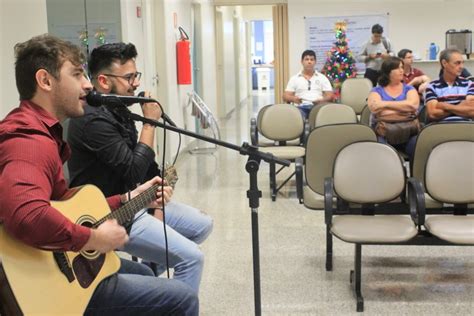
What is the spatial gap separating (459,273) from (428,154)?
0.77 meters

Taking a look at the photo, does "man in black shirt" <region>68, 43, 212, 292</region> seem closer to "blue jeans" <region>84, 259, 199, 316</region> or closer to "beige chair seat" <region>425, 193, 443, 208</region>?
"blue jeans" <region>84, 259, 199, 316</region>

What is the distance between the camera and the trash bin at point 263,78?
64.5ft

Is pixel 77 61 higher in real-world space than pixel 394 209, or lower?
higher

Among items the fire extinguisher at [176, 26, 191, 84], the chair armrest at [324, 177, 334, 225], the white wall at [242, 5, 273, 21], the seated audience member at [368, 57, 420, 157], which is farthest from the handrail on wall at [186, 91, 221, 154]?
the white wall at [242, 5, 273, 21]

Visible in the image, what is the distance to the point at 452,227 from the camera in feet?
9.75

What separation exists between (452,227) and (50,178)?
87.3 inches

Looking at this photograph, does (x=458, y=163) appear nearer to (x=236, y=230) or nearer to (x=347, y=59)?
(x=236, y=230)

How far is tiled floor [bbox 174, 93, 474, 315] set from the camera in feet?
9.70

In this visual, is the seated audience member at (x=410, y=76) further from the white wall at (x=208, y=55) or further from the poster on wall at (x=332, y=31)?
the white wall at (x=208, y=55)

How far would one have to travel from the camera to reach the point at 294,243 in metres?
3.95

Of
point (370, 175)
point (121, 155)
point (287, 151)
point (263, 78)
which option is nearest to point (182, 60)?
point (287, 151)

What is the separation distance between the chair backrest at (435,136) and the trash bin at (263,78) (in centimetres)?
1625

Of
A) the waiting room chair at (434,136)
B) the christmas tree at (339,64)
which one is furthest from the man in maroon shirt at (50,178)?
the christmas tree at (339,64)

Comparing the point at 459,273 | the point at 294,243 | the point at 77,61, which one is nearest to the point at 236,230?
the point at 294,243
